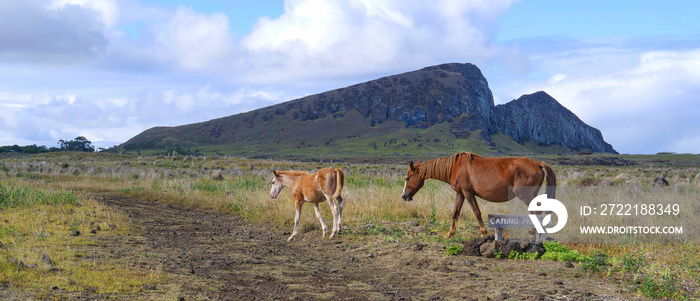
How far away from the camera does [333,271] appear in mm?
9594

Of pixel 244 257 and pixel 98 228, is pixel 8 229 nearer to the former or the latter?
pixel 98 228

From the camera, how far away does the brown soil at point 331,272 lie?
24.3 ft

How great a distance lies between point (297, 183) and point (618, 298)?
896cm

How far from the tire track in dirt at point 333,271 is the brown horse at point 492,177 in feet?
4.56

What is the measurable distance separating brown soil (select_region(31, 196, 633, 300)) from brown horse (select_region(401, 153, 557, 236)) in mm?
1406

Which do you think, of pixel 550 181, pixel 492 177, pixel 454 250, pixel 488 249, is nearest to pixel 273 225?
pixel 454 250

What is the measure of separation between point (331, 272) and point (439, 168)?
3925mm

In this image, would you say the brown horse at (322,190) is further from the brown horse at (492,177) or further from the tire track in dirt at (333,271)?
the brown horse at (492,177)

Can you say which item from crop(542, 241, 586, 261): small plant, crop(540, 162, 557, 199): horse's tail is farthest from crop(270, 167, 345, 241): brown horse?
crop(542, 241, 586, 261): small plant

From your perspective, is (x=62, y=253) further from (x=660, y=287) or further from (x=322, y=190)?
(x=660, y=287)

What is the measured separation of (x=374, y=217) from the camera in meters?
15.0

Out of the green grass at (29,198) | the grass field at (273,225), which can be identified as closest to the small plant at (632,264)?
the grass field at (273,225)

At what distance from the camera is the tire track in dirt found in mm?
7449

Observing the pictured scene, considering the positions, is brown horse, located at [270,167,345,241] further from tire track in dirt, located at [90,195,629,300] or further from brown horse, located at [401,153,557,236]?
brown horse, located at [401,153,557,236]
